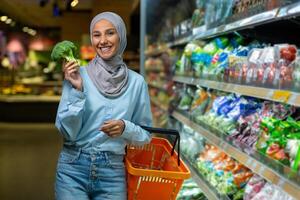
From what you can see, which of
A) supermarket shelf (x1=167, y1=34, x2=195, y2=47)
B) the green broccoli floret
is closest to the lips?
the green broccoli floret

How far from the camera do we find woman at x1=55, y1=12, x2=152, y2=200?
7.32 feet

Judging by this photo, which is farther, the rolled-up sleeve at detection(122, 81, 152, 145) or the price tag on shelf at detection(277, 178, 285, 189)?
the rolled-up sleeve at detection(122, 81, 152, 145)

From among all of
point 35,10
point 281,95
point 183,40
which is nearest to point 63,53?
point 281,95

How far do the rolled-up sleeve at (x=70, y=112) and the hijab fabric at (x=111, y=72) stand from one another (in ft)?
0.42

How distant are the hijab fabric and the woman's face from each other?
0.06ft

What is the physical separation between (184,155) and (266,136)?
1.75 meters

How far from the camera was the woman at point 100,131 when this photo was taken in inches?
87.8

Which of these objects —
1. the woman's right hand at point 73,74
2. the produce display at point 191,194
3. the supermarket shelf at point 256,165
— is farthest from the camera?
the produce display at point 191,194

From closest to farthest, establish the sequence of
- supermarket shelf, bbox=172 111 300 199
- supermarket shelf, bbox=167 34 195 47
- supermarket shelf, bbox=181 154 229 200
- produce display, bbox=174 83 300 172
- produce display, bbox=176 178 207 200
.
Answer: supermarket shelf, bbox=172 111 300 199 → produce display, bbox=174 83 300 172 → supermarket shelf, bbox=181 154 229 200 → produce display, bbox=176 178 207 200 → supermarket shelf, bbox=167 34 195 47

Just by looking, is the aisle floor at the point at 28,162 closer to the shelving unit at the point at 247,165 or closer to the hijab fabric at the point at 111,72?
the shelving unit at the point at 247,165

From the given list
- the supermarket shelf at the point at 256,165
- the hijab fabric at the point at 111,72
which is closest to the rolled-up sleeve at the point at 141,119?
the hijab fabric at the point at 111,72

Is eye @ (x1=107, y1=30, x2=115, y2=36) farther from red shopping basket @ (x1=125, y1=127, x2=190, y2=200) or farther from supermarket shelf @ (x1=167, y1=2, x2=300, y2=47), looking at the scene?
supermarket shelf @ (x1=167, y1=2, x2=300, y2=47)

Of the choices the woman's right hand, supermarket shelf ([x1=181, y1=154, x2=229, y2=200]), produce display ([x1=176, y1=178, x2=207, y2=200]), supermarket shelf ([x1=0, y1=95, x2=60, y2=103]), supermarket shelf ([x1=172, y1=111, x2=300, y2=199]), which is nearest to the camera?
supermarket shelf ([x1=172, y1=111, x2=300, y2=199])

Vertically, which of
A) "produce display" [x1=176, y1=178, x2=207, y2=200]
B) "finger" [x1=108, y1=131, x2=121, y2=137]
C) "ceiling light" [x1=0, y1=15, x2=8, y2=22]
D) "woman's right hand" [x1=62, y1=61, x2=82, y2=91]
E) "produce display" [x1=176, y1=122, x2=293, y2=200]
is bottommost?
"produce display" [x1=176, y1=178, x2=207, y2=200]
